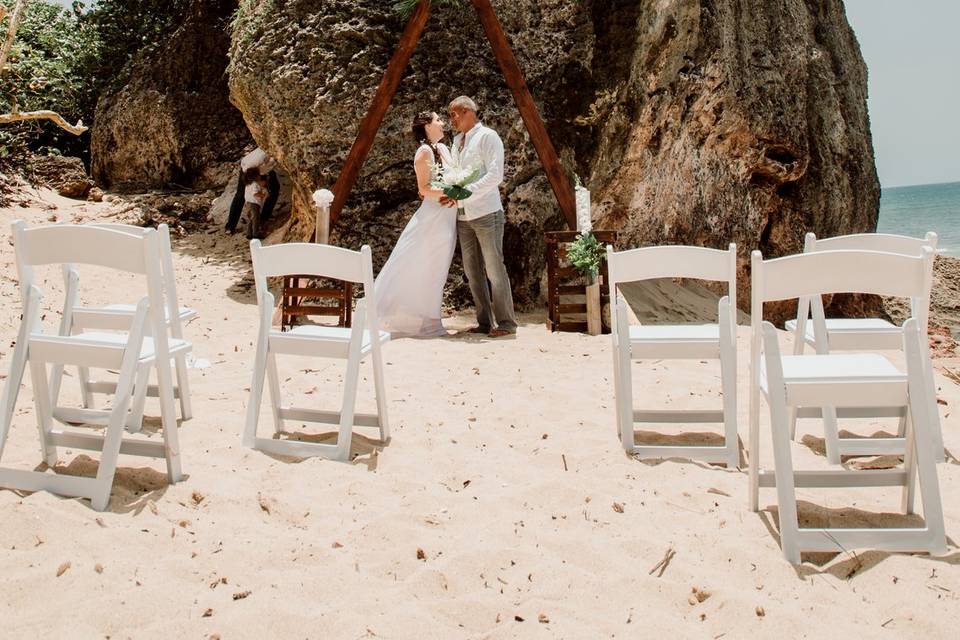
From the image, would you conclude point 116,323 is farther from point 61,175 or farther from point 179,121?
point 179,121

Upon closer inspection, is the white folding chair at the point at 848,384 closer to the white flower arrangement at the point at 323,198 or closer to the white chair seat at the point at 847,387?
the white chair seat at the point at 847,387

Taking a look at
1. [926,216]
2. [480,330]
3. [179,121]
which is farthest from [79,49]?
[926,216]

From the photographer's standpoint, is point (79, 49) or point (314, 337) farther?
point (79, 49)

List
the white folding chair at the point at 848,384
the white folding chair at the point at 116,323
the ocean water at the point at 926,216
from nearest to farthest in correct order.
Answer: the white folding chair at the point at 848,384, the white folding chair at the point at 116,323, the ocean water at the point at 926,216

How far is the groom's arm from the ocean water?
44942 millimetres

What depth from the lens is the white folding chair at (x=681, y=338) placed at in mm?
4137

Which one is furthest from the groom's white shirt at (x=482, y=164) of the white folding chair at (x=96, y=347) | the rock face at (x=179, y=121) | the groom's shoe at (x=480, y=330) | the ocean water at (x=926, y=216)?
the ocean water at (x=926, y=216)

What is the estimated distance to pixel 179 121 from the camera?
13.2 metres

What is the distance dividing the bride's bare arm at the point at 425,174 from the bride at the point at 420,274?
0.01 m

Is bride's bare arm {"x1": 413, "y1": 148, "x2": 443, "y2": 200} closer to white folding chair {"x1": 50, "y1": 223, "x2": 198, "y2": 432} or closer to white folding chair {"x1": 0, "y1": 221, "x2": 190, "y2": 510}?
white folding chair {"x1": 50, "y1": 223, "x2": 198, "y2": 432}

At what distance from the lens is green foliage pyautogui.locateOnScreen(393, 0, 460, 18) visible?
347 inches

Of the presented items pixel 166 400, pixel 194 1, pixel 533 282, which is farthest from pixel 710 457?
pixel 194 1

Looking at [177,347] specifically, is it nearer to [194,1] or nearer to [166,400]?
[166,400]

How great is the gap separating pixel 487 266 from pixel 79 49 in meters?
10.1
